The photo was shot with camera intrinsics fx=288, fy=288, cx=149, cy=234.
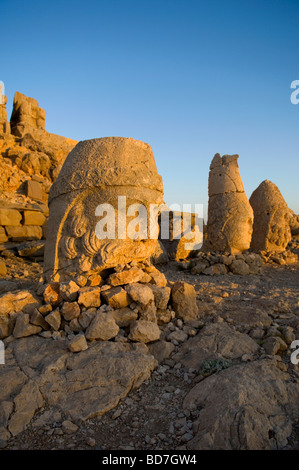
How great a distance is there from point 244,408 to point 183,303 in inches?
68.6

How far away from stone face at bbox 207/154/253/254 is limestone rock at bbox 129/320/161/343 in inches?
216

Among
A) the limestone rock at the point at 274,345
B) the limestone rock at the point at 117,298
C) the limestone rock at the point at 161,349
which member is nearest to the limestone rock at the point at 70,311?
the limestone rock at the point at 117,298

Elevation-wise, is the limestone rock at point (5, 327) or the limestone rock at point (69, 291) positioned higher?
the limestone rock at point (69, 291)

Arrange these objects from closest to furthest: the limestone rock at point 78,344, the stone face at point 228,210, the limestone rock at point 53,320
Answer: the limestone rock at point 78,344, the limestone rock at point 53,320, the stone face at point 228,210

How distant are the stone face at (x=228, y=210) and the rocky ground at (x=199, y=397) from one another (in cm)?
467

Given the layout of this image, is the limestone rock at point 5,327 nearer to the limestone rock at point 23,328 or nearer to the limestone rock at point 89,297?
the limestone rock at point 23,328

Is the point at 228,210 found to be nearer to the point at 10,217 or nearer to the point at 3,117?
the point at 10,217

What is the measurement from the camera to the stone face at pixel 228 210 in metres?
8.05

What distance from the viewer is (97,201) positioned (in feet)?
11.5

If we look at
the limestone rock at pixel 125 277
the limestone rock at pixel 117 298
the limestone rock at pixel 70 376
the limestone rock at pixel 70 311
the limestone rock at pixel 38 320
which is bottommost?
the limestone rock at pixel 70 376

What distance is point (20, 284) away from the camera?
4.52 m

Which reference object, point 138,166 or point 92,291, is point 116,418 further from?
point 138,166
